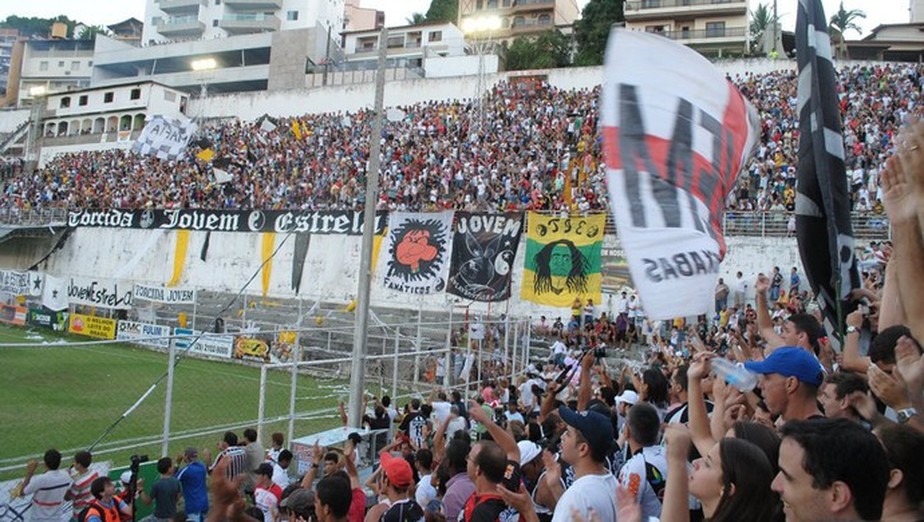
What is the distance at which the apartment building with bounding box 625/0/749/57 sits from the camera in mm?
50656

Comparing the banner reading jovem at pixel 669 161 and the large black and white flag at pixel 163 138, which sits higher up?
the large black and white flag at pixel 163 138

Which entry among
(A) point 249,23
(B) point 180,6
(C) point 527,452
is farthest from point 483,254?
(B) point 180,6

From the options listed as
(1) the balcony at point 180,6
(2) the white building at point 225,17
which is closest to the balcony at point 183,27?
(2) the white building at point 225,17

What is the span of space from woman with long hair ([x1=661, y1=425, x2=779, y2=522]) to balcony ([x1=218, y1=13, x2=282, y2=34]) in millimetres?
76541

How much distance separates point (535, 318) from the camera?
24438 mm

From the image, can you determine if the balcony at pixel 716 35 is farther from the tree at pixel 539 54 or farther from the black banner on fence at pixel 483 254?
the black banner on fence at pixel 483 254

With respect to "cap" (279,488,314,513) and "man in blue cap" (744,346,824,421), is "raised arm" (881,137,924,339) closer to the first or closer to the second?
"man in blue cap" (744,346,824,421)

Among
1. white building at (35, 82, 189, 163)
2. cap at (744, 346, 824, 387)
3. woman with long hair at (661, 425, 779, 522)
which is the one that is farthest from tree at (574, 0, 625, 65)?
woman with long hair at (661, 425, 779, 522)

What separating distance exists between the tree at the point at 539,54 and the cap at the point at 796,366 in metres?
45.7

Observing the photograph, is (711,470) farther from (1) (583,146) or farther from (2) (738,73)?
(2) (738,73)

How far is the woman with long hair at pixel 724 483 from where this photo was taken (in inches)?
102

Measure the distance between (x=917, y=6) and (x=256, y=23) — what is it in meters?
55.8

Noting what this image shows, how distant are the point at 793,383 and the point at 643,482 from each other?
0.98m

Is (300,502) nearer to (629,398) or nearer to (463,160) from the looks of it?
(629,398)
